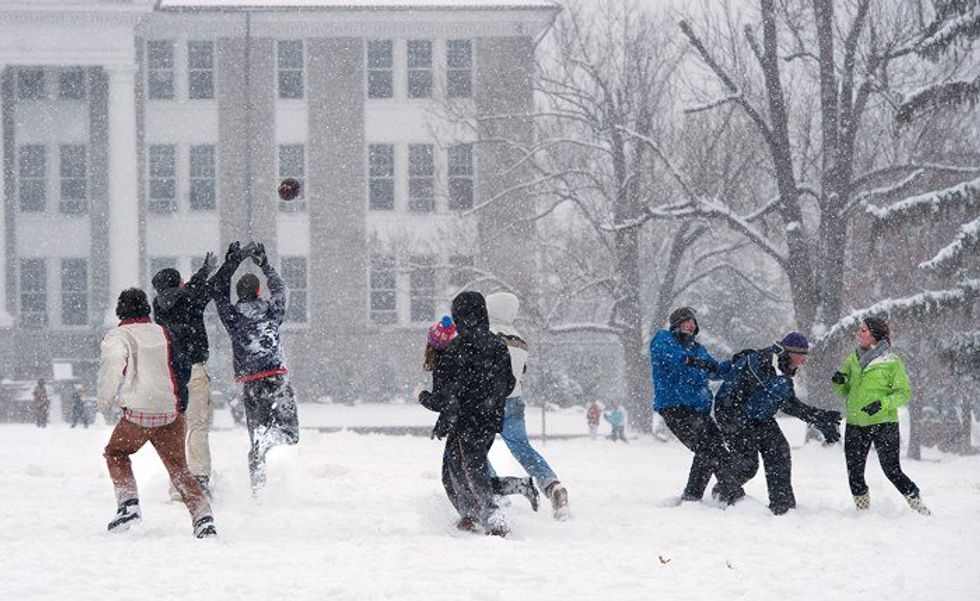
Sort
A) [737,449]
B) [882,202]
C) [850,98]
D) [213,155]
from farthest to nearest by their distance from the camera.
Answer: [213,155]
[882,202]
[850,98]
[737,449]

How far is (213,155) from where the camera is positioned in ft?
143

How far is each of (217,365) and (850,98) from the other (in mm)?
23160

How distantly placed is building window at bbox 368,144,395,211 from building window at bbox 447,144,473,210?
2.03 meters

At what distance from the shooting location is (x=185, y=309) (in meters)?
9.61

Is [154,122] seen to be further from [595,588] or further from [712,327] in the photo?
[595,588]

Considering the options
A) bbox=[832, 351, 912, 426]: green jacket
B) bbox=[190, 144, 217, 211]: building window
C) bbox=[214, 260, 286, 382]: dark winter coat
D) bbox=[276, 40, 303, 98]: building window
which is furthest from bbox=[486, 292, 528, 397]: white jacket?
bbox=[276, 40, 303, 98]: building window

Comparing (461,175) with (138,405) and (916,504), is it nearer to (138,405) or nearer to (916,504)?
(916,504)

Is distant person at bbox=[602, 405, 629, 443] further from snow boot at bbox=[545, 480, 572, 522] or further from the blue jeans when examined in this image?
snow boot at bbox=[545, 480, 572, 522]

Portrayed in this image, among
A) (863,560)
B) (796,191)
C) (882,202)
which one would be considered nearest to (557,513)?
(863,560)

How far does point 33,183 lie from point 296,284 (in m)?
8.38

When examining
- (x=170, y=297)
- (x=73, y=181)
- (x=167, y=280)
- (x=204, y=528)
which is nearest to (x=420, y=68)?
(x=73, y=181)

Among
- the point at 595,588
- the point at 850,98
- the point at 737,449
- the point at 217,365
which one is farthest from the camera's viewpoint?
the point at 217,365

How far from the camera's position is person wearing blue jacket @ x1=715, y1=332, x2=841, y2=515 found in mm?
10617

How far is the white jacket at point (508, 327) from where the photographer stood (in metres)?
10.1
